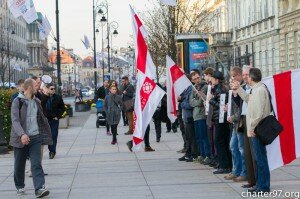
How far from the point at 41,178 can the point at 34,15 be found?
15608 mm

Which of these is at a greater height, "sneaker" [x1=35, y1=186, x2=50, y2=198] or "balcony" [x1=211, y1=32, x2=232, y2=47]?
"balcony" [x1=211, y1=32, x2=232, y2=47]

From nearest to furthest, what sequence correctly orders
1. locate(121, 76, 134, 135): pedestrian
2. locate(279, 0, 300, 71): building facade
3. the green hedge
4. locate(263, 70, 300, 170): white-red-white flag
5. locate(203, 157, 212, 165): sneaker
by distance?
locate(263, 70, 300, 170): white-red-white flag, locate(203, 157, 212, 165): sneaker, the green hedge, locate(121, 76, 134, 135): pedestrian, locate(279, 0, 300, 71): building facade

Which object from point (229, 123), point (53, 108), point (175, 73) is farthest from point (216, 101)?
point (53, 108)

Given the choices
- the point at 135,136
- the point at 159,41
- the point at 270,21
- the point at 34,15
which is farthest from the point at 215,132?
the point at 159,41

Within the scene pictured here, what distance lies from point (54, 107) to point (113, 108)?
484 centimetres

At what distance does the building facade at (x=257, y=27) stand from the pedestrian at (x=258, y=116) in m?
25.2

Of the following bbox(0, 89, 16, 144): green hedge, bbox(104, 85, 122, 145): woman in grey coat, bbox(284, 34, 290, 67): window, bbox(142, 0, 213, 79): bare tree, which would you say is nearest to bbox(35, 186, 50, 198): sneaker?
bbox(0, 89, 16, 144): green hedge

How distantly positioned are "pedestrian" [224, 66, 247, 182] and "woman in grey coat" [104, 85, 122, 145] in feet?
28.6

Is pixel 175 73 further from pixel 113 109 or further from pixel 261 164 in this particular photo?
pixel 113 109

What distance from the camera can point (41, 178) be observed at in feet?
35.3

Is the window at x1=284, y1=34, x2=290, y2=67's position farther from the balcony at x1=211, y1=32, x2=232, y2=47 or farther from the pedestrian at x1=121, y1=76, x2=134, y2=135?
the balcony at x1=211, y1=32, x2=232, y2=47

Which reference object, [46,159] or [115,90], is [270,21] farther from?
[46,159]

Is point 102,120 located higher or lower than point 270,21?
lower

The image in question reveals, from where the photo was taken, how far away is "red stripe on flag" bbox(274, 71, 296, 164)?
33.8 ft
